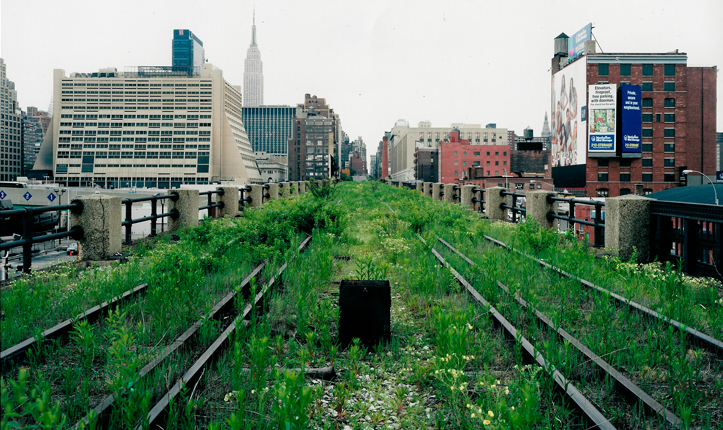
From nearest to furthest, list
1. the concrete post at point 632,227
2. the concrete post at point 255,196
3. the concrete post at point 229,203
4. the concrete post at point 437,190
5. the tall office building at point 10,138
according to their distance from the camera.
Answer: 1. the concrete post at point 632,227
2. the concrete post at point 229,203
3. the concrete post at point 255,196
4. the concrete post at point 437,190
5. the tall office building at point 10,138

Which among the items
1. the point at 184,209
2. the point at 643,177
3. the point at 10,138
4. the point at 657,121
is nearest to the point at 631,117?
the point at 657,121

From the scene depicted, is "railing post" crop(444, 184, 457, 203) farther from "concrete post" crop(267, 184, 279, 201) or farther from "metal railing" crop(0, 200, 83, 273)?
"metal railing" crop(0, 200, 83, 273)

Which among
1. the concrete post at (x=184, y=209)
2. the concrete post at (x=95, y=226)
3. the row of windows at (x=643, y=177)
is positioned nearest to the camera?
the concrete post at (x=95, y=226)

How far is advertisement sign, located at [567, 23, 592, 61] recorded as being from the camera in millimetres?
94938

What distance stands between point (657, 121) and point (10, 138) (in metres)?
175

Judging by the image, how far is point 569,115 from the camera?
95562mm

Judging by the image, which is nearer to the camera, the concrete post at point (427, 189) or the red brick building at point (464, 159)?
the concrete post at point (427, 189)

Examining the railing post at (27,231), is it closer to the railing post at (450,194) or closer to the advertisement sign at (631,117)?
the railing post at (450,194)

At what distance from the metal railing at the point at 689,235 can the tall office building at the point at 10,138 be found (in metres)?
Answer: 145

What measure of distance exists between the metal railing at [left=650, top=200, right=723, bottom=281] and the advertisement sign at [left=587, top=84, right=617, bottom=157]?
86092 millimetres

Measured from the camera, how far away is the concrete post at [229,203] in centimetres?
1822

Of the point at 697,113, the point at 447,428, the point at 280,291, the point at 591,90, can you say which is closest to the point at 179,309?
the point at 280,291

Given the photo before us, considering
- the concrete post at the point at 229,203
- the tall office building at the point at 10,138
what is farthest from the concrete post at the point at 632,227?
the tall office building at the point at 10,138

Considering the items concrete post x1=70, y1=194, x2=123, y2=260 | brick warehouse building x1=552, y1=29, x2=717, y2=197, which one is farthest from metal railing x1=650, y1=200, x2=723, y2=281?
brick warehouse building x1=552, y1=29, x2=717, y2=197
